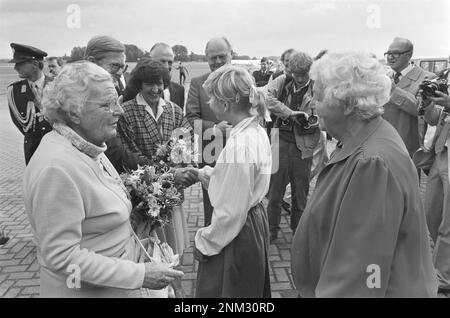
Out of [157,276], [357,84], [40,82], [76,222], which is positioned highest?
[357,84]

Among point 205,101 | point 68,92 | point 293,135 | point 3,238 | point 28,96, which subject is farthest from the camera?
point 3,238

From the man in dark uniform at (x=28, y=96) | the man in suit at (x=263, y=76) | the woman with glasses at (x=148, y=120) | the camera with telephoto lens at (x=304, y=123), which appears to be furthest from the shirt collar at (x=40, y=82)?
the man in suit at (x=263, y=76)

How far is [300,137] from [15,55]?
3594 millimetres

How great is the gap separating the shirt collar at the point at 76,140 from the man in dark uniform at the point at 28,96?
9.08 ft

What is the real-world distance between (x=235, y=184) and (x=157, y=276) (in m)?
0.72

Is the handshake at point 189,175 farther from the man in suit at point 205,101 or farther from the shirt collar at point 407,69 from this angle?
the shirt collar at point 407,69

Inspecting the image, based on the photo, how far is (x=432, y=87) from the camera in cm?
402

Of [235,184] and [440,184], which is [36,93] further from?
[440,184]

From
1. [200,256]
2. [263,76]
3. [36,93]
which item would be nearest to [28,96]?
[36,93]

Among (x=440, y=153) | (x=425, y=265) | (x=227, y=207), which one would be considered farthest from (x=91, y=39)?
(x=440, y=153)

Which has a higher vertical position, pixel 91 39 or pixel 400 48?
pixel 91 39

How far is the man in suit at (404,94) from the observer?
4723mm

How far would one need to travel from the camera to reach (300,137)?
476 centimetres
